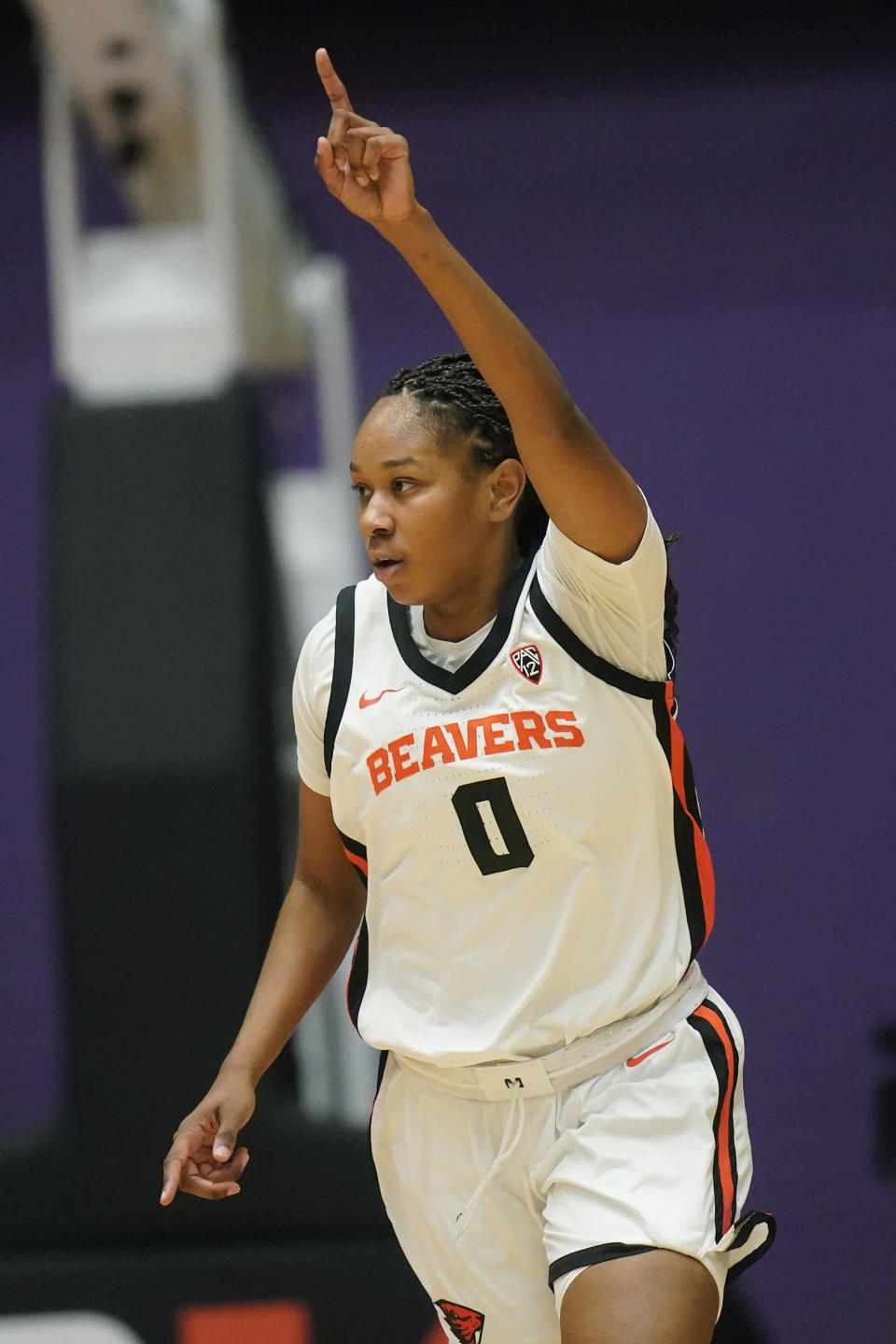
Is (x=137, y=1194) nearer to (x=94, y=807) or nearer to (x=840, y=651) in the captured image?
(x=94, y=807)

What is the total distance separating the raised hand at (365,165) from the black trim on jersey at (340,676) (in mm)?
674

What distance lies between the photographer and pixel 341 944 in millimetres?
2666

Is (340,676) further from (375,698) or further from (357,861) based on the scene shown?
(357,861)

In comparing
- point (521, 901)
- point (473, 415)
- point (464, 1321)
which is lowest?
point (464, 1321)

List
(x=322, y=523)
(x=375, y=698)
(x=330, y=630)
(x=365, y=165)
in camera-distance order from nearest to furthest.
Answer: (x=365, y=165), (x=375, y=698), (x=330, y=630), (x=322, y=523)

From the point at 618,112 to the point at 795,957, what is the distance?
326 cm

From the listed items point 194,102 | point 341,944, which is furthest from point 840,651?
point 341,944

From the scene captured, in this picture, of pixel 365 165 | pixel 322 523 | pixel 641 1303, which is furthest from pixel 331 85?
pixel 322 523

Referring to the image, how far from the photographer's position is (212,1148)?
2346 mm

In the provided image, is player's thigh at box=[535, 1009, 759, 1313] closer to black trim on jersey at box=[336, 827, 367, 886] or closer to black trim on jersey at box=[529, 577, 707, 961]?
black trim on jersey at box=[529, 577, 707, 961]

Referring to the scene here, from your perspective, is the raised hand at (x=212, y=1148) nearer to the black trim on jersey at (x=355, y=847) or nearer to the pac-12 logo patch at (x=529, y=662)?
the black trim on jersey at (x=355, y=847)

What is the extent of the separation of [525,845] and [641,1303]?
59 cm

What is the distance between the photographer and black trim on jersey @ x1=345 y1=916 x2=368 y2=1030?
252cm

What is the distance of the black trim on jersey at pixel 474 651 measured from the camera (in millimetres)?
2383
